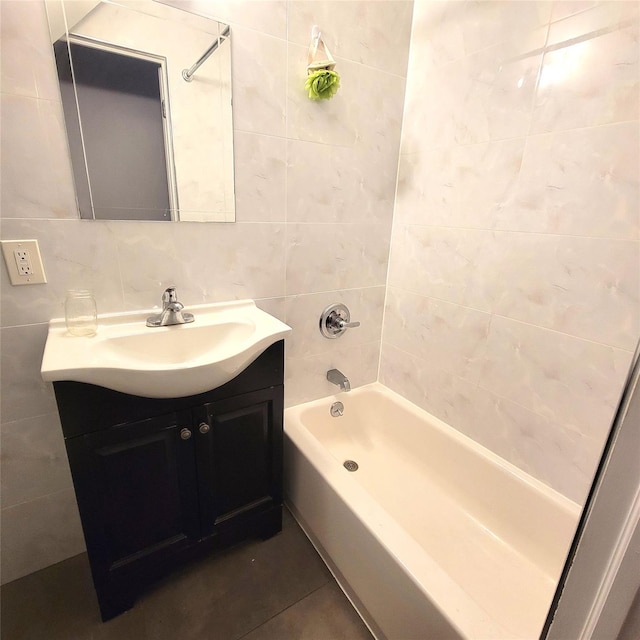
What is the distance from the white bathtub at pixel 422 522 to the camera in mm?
922

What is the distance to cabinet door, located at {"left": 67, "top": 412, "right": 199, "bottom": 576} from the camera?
944 mm

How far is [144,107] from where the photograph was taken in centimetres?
104

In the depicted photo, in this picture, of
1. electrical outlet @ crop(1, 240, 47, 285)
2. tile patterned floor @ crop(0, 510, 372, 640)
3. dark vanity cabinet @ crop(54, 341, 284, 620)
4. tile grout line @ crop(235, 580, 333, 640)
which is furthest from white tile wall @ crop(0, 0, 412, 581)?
tile grout line @ crop(235, 580, 333, 640)

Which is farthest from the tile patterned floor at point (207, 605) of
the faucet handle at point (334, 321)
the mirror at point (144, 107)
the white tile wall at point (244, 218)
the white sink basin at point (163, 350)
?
the mirror at point (144, 107)

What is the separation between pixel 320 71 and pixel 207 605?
6.17 feet

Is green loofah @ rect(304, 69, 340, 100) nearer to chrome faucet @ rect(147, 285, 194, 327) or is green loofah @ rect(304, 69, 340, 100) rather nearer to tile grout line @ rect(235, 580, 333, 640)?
chrome faucet @ rect(147, 285, 194, 327)

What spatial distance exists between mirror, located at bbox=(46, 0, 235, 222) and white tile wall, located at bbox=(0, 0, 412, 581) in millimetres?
39

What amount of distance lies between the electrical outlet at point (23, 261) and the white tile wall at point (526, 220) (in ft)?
4.51

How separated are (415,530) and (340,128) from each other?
162 centimetres

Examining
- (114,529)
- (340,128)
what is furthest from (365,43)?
(114,529)

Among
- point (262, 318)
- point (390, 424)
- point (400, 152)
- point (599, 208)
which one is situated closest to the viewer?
point (599, 208)

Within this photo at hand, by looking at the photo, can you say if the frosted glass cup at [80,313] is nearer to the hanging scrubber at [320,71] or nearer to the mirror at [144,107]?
the mirror at [144,107]

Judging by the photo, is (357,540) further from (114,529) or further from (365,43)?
(365,43)

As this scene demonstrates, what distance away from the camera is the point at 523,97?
1.11 meters
